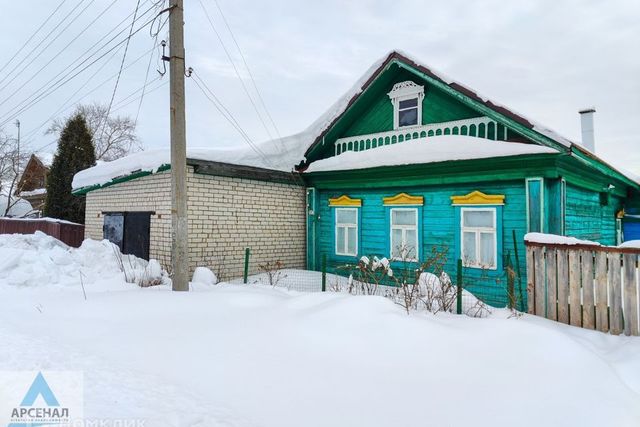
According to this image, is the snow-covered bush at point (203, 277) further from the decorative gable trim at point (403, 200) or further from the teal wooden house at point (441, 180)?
the decorative gable trim at point (403, 200)

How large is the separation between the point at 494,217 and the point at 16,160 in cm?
3163

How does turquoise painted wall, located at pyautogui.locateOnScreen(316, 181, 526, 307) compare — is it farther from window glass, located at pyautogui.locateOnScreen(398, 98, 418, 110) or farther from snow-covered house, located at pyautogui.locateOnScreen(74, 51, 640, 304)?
window glass, located at pyautogui.locateOnScreen(398, 98, 418, 110)

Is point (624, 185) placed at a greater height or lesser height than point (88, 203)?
greater

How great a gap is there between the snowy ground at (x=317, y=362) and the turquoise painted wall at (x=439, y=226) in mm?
2140

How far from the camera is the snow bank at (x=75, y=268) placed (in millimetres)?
7504

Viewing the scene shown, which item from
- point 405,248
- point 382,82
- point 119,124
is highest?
point 119,124

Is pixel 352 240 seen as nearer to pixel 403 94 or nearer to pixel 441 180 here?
pixel 441 180

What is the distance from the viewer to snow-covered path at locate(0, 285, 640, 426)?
2.80 meters

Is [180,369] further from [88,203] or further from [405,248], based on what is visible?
[88,203]

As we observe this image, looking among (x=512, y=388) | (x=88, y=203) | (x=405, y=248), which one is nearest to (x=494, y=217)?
(x=405, y=248)

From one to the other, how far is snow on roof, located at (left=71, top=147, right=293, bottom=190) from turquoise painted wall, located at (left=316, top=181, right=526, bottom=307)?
5.88ft

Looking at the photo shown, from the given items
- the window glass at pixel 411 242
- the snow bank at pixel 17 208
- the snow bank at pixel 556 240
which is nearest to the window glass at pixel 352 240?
the window glass at pixel 411 242

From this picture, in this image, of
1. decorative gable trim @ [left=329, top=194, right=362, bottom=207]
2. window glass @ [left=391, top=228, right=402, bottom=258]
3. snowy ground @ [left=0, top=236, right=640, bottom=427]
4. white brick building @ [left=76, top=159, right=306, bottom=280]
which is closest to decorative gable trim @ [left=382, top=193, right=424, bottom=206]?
window glass @ [left=391, top=228, right=402, bottom=258]

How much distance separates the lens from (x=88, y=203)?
12.0 m
